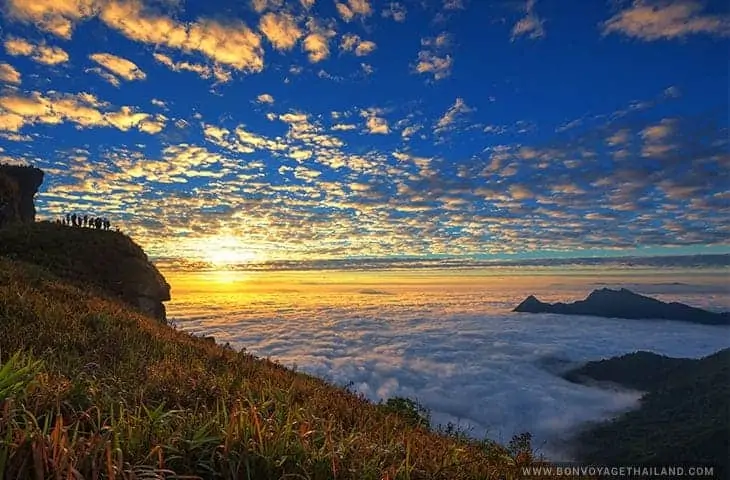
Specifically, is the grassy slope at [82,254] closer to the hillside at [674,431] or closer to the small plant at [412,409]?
the small plant at [412,409]

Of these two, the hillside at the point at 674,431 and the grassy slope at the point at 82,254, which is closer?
the grassy slope at the point at 82,254

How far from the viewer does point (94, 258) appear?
2767 centimetres

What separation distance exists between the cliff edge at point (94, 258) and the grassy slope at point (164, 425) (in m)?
16.6

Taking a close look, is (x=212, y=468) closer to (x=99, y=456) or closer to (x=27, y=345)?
Result: (x=99, y=456)

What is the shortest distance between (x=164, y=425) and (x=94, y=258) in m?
27.9

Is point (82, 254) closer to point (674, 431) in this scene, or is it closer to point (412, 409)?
point (412, 409)

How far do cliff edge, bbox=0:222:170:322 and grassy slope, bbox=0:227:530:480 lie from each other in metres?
16.6

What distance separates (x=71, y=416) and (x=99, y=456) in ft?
5.23

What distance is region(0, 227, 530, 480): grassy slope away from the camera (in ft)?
10.1

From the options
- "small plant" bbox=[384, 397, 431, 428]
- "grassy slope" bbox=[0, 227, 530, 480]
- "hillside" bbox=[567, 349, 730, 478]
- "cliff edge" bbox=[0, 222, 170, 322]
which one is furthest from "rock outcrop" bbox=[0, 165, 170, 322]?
"hillside" bbox=[567, 349, 730, 478]

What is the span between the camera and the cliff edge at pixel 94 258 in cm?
2512

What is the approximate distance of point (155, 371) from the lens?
7.45 meters

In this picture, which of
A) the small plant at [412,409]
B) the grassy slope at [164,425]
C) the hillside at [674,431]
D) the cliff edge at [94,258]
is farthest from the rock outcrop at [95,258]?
the hillside at [674,431]

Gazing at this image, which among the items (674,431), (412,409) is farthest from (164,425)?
(674,431)
